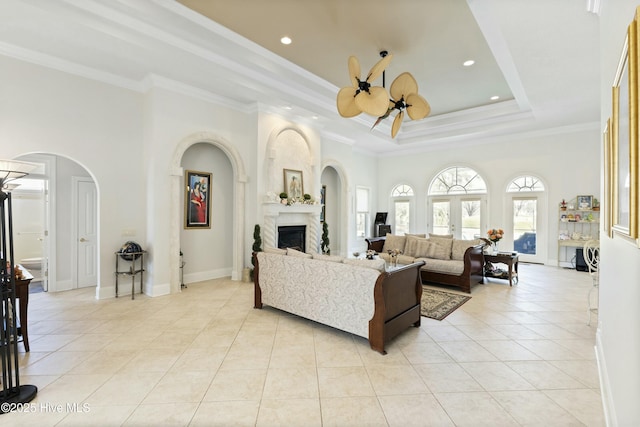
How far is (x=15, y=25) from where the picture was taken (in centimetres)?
368

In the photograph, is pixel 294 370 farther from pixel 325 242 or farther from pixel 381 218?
pixel 381 218

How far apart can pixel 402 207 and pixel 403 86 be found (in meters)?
6.67

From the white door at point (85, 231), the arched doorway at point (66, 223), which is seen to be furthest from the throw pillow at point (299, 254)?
the white door at point (85, 231)

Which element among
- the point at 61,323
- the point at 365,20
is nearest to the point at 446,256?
the point at 365,20

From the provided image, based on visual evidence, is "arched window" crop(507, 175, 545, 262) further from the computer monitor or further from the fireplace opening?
the fireplace opening

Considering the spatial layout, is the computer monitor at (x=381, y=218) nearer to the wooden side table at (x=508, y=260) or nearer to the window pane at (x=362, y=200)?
the window pane at (x=362, y=200)

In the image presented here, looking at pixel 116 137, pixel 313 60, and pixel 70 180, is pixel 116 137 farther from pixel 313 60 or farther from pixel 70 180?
pixel 313 60

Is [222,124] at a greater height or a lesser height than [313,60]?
lesser

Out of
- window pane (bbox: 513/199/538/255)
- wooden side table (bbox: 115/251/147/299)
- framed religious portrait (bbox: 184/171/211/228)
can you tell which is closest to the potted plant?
framed religious portrait (bbox: 184/171/211/228)

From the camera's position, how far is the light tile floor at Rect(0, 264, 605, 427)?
2188 mm

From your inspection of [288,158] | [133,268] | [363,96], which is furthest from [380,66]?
[133,268]

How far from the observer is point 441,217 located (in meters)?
9.58

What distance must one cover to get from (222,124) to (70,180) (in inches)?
115

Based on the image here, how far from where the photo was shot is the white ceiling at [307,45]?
11.7ft
